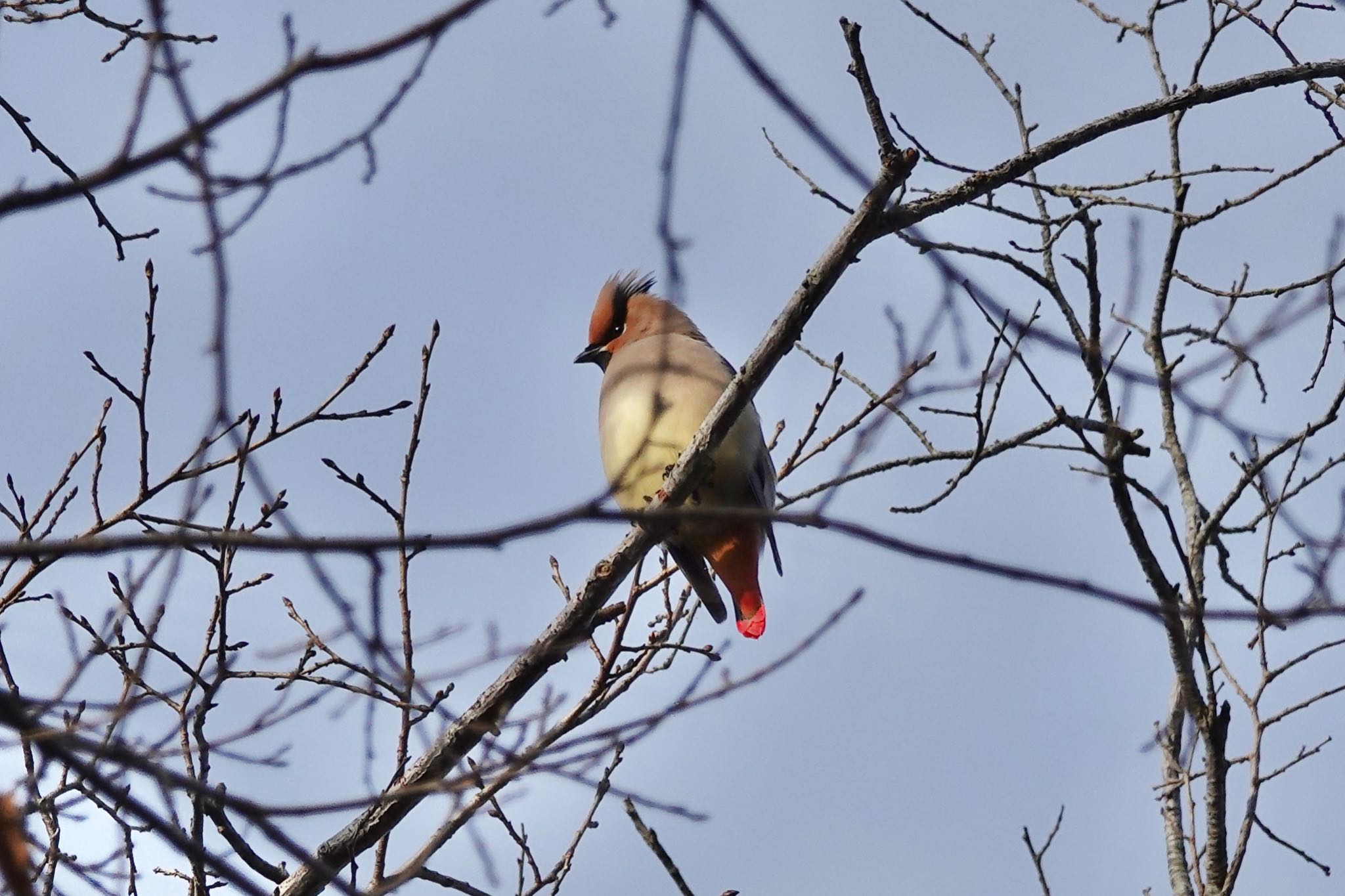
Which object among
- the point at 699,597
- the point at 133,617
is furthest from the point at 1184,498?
the point at 133,617

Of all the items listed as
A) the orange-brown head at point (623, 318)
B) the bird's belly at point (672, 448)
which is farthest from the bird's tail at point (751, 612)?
the orange-brown head at point (623, 318)

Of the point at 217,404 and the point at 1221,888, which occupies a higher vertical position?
the point at 1221,888

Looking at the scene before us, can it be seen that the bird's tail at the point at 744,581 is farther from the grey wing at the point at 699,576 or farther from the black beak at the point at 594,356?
the black beak at the point at 594,356

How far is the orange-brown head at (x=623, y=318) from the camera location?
630 centimetres

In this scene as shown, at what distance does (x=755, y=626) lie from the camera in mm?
5215

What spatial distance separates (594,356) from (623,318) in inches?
9.2

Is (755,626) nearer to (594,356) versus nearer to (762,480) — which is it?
(762,480)

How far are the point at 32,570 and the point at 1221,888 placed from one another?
2.99 metres

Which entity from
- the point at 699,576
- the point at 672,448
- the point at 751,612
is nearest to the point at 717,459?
the point at 672,448

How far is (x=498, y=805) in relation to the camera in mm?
3963

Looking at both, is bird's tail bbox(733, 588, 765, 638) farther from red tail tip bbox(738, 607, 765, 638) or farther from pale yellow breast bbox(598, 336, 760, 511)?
pale yellow breast bbox(598, 336, 760, 511)

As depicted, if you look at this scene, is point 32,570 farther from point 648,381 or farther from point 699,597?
point 648,381

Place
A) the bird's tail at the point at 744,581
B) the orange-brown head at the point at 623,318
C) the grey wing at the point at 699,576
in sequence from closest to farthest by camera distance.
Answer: the grey wing at the point at 699,576 → the bird's tail at the point at 744,581 → the orange-brown head at the point at 623,318

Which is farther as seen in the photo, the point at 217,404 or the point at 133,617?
the point at 133,617
